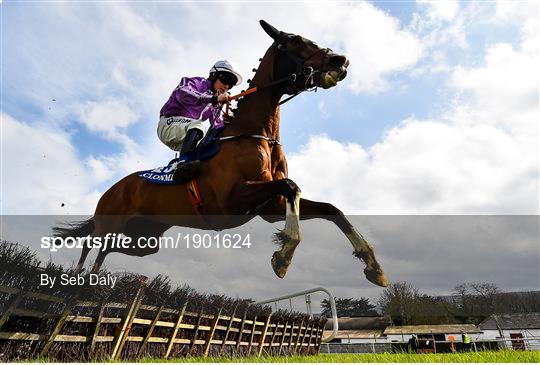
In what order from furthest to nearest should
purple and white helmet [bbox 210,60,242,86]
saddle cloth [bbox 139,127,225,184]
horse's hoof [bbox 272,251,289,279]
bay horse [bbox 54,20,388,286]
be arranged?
purple and white helmet [bbox 210,60,242,86] → saddle cloth [bbox 139,127,225,184] → bay horse [bbox 54,20,388,286] → horse's hoof [bbox 272,251,289,279]

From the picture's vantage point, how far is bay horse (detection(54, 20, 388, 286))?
14.4 feet

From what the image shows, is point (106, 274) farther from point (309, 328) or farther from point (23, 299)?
point (309, 328)

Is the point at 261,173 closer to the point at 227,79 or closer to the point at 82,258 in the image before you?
the point at 227,79

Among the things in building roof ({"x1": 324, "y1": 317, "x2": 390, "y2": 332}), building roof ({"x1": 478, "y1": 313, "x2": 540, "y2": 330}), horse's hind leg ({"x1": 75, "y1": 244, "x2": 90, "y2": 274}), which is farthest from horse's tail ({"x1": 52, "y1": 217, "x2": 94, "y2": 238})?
building roof ({"x1": 478, "y1": 313, "x2": 540, "y2": 330})

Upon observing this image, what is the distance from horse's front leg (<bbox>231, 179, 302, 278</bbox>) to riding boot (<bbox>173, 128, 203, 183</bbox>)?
1.96 feet

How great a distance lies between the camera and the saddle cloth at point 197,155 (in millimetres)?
4883

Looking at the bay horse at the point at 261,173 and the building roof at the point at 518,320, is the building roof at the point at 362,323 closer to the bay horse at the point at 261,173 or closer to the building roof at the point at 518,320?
the building roof at the point at 518,320

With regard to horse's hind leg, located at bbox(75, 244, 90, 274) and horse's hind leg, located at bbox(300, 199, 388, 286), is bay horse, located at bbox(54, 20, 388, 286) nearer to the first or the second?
horse's hind leg, located at bbox(300, 199, 388, 286)

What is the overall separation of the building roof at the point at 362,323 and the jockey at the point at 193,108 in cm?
3983

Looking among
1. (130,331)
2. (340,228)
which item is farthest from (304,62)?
(130,331)

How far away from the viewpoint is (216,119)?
5418 mm

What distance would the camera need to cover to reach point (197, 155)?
496cm

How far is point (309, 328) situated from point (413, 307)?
10700 millimetres

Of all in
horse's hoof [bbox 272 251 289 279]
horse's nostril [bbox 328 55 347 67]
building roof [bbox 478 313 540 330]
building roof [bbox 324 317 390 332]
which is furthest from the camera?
building roof [bbox 478 313 540 330]
